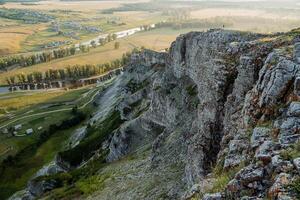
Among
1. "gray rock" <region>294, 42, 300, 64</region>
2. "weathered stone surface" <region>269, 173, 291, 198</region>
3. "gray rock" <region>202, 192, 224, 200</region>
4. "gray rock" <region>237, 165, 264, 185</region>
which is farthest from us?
"gray rock" <region>294, 42, 300, 64</region>

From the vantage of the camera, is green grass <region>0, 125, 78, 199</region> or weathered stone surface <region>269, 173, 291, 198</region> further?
green grass <region>0, 125, 78, 199</region>

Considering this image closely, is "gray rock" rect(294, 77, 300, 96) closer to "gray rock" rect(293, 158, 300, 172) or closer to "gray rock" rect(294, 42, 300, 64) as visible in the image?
"gray rock" rect(294, 42, 300, 64)

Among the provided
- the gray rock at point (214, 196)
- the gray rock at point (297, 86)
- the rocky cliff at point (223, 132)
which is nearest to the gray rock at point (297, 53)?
the rocky cliff at point (223, 132)

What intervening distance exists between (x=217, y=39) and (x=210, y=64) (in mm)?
26277

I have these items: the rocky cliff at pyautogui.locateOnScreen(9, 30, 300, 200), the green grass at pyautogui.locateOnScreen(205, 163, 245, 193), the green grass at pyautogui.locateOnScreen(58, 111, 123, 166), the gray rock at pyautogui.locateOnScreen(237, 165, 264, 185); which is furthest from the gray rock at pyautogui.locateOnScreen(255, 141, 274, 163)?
the green grass at pyautogui.locateOnScreen(58, 111, 123, 166)

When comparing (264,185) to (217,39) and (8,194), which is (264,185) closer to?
(217,39)

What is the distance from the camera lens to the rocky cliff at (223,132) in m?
21.7

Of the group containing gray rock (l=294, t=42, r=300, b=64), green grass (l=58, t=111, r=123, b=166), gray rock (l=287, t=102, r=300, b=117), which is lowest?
green grass (l=58, t=111, r=123, b=166)

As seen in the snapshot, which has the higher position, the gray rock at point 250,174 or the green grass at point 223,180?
the gray rock at point 250,174

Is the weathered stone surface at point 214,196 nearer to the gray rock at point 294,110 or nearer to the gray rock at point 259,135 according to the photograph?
the gray rock at point 259,135

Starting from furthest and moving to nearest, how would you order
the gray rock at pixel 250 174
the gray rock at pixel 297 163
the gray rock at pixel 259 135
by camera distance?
the gray rock at pixel 259 135, the gray rock at pixel 250 174, the gray rock at pixel 297 163

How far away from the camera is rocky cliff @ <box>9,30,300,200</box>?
21.7 meters

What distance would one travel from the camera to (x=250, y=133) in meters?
27.5

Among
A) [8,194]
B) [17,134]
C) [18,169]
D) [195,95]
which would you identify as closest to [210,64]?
[195,95]
